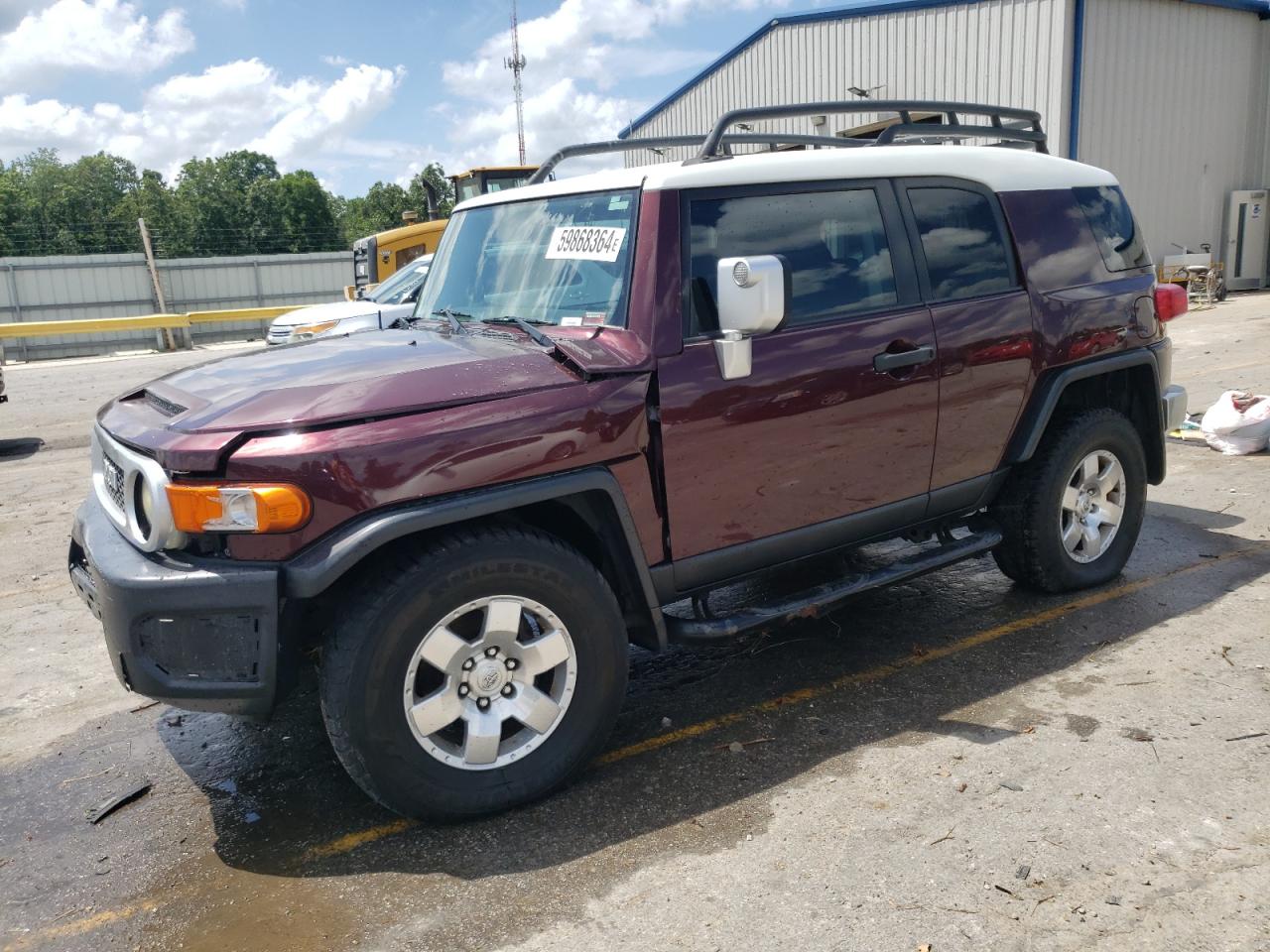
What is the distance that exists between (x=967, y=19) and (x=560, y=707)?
59.5 ft

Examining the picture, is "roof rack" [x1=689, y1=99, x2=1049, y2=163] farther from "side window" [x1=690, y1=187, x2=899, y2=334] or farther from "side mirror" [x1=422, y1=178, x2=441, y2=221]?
"side mirror" [x1=422, y1=178, x2=441, y2=221]

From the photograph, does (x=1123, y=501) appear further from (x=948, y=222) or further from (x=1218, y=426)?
(x=1218, y=426)

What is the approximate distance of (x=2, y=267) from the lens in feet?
86.9

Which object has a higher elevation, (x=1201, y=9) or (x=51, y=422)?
(x=1201, y=9)

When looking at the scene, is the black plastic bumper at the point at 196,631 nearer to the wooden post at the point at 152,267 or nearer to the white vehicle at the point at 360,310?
the white vehicle at the point at 360,310

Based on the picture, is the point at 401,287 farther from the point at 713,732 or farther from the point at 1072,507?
the point at 713,732

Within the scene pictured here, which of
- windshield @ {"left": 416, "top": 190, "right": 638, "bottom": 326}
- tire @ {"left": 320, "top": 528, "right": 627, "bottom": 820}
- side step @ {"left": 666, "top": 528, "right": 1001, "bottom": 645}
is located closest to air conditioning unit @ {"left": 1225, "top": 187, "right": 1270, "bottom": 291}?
side step @ {"left": 666, "top": 528, "right": 1001, "bottom": 645}

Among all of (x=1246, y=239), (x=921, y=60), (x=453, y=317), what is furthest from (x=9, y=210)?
(x=453, y=317)

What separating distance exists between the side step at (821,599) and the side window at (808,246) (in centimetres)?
101

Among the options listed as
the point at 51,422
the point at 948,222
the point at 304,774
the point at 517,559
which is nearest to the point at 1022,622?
the point at 948,222

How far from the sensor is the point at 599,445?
3.29 metres

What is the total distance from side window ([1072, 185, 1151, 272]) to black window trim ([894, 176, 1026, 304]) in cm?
60

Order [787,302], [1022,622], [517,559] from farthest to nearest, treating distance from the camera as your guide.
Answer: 1. [1022,622]
2. [787,302]
3. [517,559]

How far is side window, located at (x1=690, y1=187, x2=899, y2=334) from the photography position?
3.61 meters
